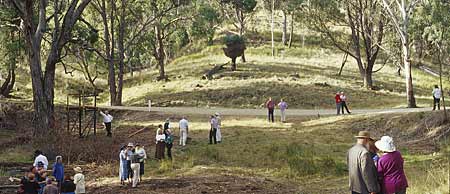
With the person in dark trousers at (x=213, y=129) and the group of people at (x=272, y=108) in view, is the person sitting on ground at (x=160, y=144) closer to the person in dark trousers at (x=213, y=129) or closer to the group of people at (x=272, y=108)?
the person in dark trousers at (x=213, y=129)

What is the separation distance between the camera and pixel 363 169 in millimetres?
8055

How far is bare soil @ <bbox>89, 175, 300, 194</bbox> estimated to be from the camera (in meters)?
15.4

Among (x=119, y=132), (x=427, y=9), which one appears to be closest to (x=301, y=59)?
(x=427, y=9)

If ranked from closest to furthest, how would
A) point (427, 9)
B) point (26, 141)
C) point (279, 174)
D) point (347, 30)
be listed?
point (279, 174), point (26, 141), point (427, 9), point (347, 30)

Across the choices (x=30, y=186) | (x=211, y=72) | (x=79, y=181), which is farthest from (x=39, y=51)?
(x=211, y=72)

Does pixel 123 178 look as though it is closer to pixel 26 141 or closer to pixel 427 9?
pixel 26 141

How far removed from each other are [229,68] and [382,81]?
14740 millimetres

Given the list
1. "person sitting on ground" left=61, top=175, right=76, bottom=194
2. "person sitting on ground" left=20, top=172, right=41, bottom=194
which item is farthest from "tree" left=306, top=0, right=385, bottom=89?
"person sitting on ground" left=20, top=172, right=41, bottom=194

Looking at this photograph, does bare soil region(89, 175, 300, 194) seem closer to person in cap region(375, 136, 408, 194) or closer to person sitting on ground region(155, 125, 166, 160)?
person sitting on ground region(155, 125, 166, 160)

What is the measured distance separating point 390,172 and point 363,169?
59 centimetres

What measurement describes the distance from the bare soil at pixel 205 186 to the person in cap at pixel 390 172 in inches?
270

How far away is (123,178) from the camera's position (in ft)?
54.5

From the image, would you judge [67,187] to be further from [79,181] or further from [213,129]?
[213,129]

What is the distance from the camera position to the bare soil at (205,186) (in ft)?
50.6
